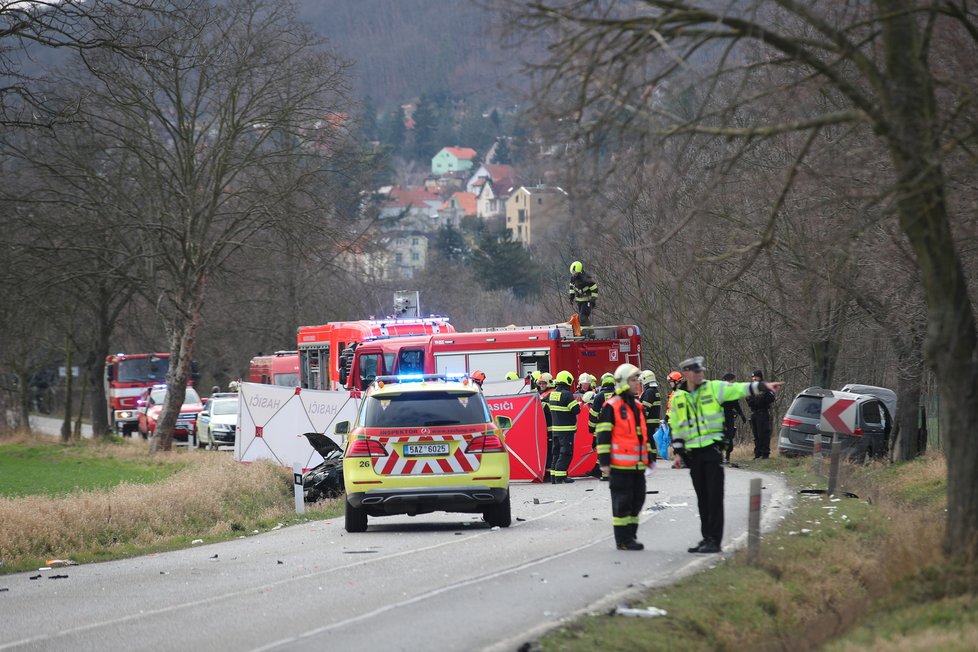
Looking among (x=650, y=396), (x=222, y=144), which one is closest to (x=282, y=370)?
(x=222, y=144)

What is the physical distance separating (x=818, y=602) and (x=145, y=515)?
10317mm

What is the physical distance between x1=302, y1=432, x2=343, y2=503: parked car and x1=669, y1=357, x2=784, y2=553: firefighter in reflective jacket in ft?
32.2

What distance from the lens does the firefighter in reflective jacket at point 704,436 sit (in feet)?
44.1

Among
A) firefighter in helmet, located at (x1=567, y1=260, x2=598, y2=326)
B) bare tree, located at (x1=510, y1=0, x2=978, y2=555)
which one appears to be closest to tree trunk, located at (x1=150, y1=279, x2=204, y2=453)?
firefighter in helmet, located at (x1=567, y1=260, x2=598, y2=326)

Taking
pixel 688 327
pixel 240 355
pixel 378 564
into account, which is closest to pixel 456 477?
pixel 378 564

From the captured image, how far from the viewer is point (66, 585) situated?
13602 mm

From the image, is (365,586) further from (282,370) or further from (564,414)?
(282,370)

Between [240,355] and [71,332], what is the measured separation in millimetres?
21144

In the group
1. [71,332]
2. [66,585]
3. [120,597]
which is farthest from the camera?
[71,332]

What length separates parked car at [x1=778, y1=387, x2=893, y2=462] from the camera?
29125 mm

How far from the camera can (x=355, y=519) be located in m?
17.2

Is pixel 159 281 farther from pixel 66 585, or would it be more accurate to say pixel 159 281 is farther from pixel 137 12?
pixel 66 585

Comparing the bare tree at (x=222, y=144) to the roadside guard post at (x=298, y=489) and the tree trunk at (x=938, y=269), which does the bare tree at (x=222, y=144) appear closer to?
the roadside guard post at (x=298, y=489)

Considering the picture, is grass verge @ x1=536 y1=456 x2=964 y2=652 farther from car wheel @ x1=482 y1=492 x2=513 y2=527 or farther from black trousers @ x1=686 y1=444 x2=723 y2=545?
car wheel @ x1=482 y1=492 x2=513 y2=527
